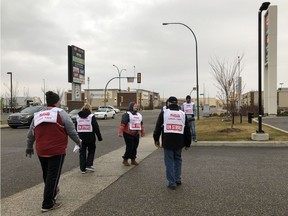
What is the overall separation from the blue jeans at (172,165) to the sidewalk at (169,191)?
7.8 inches

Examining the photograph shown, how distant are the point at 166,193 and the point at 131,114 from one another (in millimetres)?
3263

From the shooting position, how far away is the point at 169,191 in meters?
6.21

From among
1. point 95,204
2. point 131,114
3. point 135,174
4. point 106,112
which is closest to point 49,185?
point 95,204

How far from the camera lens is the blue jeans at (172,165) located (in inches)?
253

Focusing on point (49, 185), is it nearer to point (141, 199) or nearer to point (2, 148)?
point (141, 199)

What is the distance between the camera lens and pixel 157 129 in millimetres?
6809

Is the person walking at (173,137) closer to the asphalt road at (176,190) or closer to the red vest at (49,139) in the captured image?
the asphalt road at (176,190)

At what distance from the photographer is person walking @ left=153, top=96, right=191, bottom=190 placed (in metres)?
6.49

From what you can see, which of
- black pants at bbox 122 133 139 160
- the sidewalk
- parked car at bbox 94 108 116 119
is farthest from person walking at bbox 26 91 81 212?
parked car at bbox 94 108 116 119

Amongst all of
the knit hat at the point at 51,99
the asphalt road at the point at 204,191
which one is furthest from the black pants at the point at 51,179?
the knit hat at the point at 51,99

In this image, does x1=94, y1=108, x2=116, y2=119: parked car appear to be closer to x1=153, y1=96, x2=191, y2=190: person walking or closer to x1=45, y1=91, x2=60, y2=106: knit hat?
x1=153, y1=96, x2=191, y2=190: person walking

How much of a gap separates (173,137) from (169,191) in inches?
40.6

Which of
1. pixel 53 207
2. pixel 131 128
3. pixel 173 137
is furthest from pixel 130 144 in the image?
pixel 53 207

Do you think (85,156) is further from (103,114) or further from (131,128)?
(103,114)
